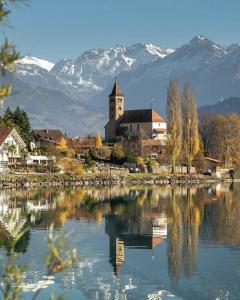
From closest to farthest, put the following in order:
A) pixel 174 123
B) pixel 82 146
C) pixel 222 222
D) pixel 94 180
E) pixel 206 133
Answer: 1. pixel 222 222
2. pixel 94 180
3. pixel 174 123
4. pixel 206 133
5. pixel 82 146

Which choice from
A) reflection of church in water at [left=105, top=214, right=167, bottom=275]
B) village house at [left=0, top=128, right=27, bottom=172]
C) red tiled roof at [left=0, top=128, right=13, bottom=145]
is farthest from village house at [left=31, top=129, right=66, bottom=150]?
reflection of church in water at [left=105, top=214, right=167, bottom=275]

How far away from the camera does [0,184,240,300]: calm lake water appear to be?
1797 cm

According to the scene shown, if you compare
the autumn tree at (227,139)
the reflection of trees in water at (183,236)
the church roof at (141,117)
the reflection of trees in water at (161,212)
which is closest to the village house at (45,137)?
the church roof at (141,117)

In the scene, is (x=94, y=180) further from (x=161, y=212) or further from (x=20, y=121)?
(x=161, y=212)

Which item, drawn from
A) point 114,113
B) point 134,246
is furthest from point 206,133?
point 134,246

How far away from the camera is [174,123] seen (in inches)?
3255

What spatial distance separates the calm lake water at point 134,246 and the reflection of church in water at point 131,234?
3 centimetres

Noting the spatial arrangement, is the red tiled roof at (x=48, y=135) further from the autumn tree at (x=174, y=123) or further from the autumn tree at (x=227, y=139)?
the autumn tree at (x=174, y=123)

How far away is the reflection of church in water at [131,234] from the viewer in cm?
2428

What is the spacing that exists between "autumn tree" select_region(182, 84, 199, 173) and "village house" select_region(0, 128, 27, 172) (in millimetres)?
21976

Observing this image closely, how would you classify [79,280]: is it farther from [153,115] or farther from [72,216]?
[153,115]

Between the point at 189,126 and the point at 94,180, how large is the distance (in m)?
16.4

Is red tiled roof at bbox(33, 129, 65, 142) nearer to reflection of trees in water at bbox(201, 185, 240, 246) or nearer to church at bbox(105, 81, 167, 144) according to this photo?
church at bbox(105, 81, 167, 144)

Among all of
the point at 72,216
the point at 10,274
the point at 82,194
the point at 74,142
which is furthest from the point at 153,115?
the point at 10,274
